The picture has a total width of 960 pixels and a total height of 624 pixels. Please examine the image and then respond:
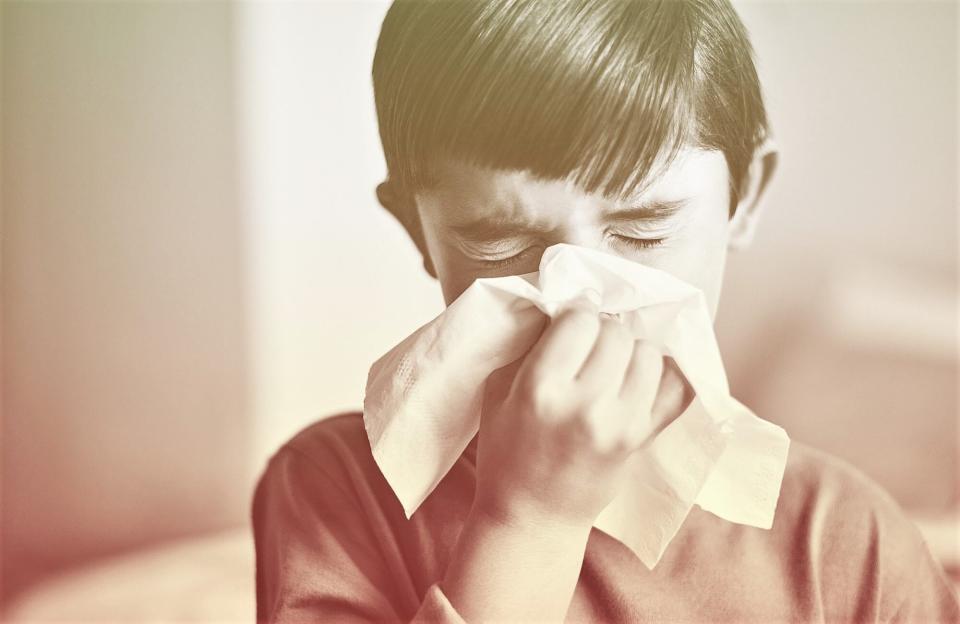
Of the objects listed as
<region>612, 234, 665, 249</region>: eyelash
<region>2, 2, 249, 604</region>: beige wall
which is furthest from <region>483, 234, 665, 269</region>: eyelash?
<region>2, 2, 249, 604</region>: beige wall

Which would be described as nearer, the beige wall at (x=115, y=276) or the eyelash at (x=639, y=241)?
the eyelash at (x=639, y=241)

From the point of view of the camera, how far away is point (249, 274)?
0.59m

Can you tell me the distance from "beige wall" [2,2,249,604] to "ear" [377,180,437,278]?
11cm

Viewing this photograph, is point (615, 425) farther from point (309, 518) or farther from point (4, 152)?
point (4, 152)

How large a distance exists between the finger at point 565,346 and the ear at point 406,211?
0.47 ft

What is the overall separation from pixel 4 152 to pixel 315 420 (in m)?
0.27

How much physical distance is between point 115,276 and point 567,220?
1.06 feet

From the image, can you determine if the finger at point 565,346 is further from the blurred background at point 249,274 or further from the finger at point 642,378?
the blurred background at point 249,274

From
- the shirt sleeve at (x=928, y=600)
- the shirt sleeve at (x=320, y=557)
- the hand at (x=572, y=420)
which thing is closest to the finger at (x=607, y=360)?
the hand at (x=572, y=420)

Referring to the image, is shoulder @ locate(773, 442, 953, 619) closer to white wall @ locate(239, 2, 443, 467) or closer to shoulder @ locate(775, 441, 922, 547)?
shoulder @ locate(775, 441, 922, 547)

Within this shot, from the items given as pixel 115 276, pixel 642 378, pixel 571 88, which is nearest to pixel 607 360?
pixel 642 378

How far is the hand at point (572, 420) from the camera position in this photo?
0.40 m

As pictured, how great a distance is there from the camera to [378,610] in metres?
0.48

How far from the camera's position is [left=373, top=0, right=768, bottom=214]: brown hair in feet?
1.43
